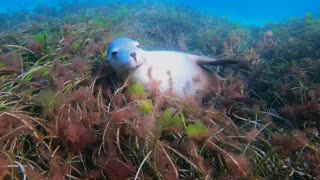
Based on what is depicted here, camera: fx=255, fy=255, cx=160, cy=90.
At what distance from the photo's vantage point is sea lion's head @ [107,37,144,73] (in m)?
3.14

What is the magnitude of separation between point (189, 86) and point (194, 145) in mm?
1404

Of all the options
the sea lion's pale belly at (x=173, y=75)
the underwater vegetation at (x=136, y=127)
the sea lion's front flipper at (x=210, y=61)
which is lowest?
the underwater vegetation at (x=136, y=127)

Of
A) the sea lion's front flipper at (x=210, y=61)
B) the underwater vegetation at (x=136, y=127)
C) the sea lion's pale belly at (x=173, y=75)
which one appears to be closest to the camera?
the underwater vegetation at (x=136, y=127)

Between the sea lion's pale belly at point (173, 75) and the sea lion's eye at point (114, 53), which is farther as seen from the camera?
the sea lion's pale belly at point (173, 75)

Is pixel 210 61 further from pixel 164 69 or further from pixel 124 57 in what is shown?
pixel 124 57

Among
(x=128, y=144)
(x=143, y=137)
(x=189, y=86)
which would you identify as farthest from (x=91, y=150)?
(x=189, y=86)

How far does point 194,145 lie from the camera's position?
2422 mm

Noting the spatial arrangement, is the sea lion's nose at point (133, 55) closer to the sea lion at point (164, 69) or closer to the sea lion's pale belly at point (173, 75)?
the sea lion at point (164, 69)

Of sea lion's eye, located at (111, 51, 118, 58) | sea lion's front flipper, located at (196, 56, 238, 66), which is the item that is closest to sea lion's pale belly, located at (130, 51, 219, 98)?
sea lion's front flipper, located at (196, 56, 238, 66)

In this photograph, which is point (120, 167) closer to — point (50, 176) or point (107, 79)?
point (50, 176)

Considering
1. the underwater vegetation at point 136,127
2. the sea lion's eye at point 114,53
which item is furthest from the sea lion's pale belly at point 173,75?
the sea lion's eye at point 114,53

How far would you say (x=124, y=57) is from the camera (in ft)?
10.3

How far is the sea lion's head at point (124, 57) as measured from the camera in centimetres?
314

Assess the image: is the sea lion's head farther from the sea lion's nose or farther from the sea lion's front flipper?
the sea lion's front flipper
